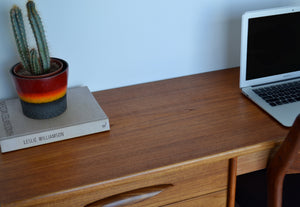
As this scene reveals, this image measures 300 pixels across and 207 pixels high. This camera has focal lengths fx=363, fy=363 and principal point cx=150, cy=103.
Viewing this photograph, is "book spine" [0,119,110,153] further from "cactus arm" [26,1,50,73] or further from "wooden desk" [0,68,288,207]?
"cactus arm" [26,1,50,73]

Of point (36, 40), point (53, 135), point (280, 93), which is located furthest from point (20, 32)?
point (280, 93)

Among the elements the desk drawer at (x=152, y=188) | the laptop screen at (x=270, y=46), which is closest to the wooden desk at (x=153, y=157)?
the desk drawer at (x=152, y=188)

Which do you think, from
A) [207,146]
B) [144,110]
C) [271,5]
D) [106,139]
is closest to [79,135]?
[106,139]

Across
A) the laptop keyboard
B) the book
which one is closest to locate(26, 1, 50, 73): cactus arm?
the book

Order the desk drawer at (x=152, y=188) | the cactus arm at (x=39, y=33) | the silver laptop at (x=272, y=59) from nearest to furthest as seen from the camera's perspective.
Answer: the desk drawer at (x=152, y=188) → the cactus arm at (x=39, y=33) → the silver laptop at (x=272, y=59)

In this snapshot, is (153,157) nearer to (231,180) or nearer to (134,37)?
(231,180)

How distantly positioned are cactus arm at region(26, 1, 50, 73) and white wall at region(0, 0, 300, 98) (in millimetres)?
146

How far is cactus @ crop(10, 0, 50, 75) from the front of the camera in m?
0.88

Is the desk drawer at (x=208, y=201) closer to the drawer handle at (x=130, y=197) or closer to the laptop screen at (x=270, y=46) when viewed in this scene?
the drawer handle at (x=130, y=197)

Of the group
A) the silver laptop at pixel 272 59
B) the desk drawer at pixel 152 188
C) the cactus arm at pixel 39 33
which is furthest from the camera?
the silver laptop at pixel 272 59

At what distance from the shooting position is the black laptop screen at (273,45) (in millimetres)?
1069

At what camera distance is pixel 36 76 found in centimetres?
90

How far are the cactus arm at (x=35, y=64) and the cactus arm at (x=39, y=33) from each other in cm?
1

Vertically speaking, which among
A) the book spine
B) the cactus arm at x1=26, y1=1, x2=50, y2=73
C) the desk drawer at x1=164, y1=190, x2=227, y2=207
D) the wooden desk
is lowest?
the desk drawer at x1=164, y1=190, x2=227, y2=207
